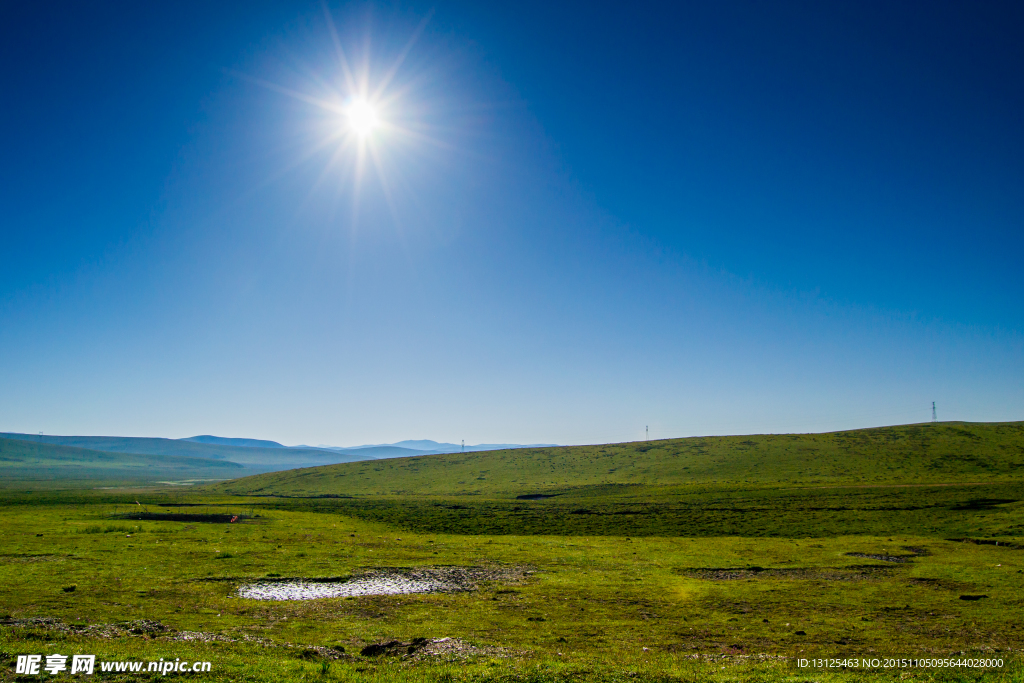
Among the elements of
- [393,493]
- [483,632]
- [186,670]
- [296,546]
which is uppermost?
[186,670]

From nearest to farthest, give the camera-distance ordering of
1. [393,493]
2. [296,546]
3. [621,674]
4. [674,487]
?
1. [621,674]
2. [296,546]
3. [674,487]
4. [393,493]

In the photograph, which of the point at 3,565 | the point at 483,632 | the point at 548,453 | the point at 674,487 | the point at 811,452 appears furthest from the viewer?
the point at 548,453

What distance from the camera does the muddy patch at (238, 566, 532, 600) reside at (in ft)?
95.9

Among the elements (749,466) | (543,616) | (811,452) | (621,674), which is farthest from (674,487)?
(621,674)

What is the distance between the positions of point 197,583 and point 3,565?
1407 cm

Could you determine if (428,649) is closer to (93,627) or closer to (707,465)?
(93,627)

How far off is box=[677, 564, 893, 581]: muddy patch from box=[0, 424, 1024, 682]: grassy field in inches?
10.0

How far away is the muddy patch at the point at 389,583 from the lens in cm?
2925

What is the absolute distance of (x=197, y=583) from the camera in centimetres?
3048

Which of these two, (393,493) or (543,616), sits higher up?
(543,616)

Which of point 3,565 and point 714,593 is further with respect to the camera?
point 3,565

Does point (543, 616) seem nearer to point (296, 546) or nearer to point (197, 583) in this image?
point (197, 583)

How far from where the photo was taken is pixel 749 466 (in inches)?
5344

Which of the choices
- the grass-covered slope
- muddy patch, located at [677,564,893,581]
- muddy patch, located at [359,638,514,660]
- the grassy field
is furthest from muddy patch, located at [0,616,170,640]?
the grass-covered slope
